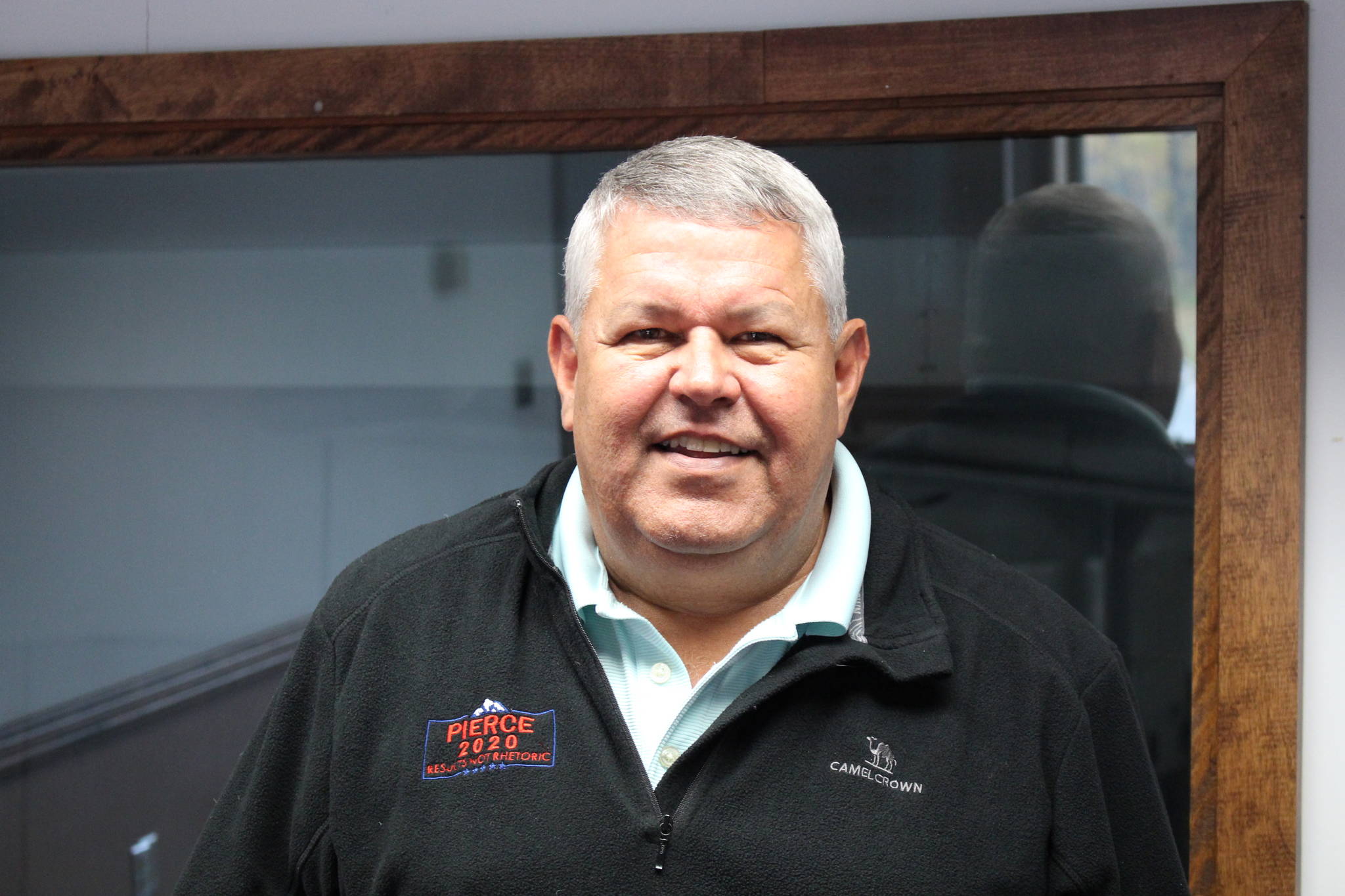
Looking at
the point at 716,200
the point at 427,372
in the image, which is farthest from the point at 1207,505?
the point at 427,372

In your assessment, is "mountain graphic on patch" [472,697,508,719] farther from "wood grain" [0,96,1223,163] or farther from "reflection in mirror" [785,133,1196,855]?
"wood grain" [0,96,1223,163]

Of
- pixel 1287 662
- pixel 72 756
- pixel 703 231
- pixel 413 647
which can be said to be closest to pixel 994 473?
pixel 1287 662

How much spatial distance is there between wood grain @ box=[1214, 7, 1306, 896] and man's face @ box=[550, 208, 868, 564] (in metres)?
0.73

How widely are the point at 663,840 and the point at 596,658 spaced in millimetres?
225

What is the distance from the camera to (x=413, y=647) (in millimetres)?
1478

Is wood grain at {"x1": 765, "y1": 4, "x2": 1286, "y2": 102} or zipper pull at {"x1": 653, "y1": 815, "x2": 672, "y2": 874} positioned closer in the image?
zipper pull at {"x1": 653, "y1": 815, "x2": 672, "y2": 874}

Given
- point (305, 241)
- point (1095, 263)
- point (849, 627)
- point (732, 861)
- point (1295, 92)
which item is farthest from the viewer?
point (305, 241)

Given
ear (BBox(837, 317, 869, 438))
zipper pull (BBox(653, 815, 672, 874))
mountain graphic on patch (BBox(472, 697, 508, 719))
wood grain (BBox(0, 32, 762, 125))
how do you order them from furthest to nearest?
wood grain (BBox(0, 32, 762, 125)) → ear (BBox(837, 317, 869, 438)) → mountain graphic on patch (BBox(472, 697, 508, 719)) → zipper pull (BBox(653, 815, 672, 874))

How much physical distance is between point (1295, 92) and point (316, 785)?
164cm

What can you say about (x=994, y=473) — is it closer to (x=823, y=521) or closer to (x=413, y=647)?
(x=823, y=521)

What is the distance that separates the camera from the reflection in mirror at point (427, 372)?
1.84m

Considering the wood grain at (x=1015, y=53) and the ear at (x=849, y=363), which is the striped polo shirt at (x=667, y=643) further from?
the wood grain at (x=1015, y=53)

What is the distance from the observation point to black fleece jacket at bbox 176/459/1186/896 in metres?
1.33

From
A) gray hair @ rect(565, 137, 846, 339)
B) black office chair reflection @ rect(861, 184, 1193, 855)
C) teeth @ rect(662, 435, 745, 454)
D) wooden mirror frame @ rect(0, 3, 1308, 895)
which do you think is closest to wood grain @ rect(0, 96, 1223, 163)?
wooden mirror frame @ rect(0, 3, 1308, 895)
